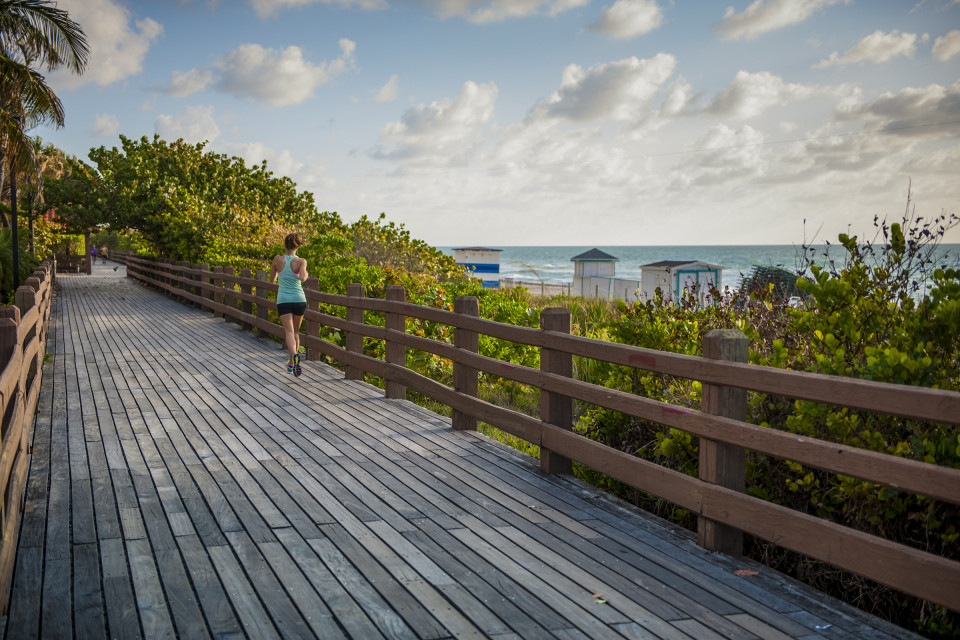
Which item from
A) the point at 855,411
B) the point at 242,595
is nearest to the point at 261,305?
the point at 242,595

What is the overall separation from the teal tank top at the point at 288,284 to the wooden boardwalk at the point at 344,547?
3569 mm

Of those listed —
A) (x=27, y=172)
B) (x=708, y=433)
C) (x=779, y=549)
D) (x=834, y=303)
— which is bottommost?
(x=779, y=549)

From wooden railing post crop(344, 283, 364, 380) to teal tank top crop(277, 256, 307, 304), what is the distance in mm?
1240

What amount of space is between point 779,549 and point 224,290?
15068 mm

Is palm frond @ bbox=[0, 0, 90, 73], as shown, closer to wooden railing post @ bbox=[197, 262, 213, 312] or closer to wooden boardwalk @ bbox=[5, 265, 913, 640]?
wooden railing post @ bbox=[197, 262, 213, 312]

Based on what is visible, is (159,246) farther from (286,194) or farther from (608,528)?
(608,528)

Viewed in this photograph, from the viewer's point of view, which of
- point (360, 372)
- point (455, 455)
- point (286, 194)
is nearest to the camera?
point (455, 455)

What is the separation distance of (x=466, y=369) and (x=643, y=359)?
2.66 m

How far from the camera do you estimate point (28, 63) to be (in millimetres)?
20797

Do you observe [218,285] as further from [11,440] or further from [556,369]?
[11,440]

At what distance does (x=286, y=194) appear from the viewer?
3522 cm

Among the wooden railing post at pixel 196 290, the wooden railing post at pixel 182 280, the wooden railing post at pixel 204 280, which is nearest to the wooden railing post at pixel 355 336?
the wooden railing post at pixel 204 280

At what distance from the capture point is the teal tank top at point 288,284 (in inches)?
441

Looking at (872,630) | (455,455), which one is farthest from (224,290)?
(872,630)
